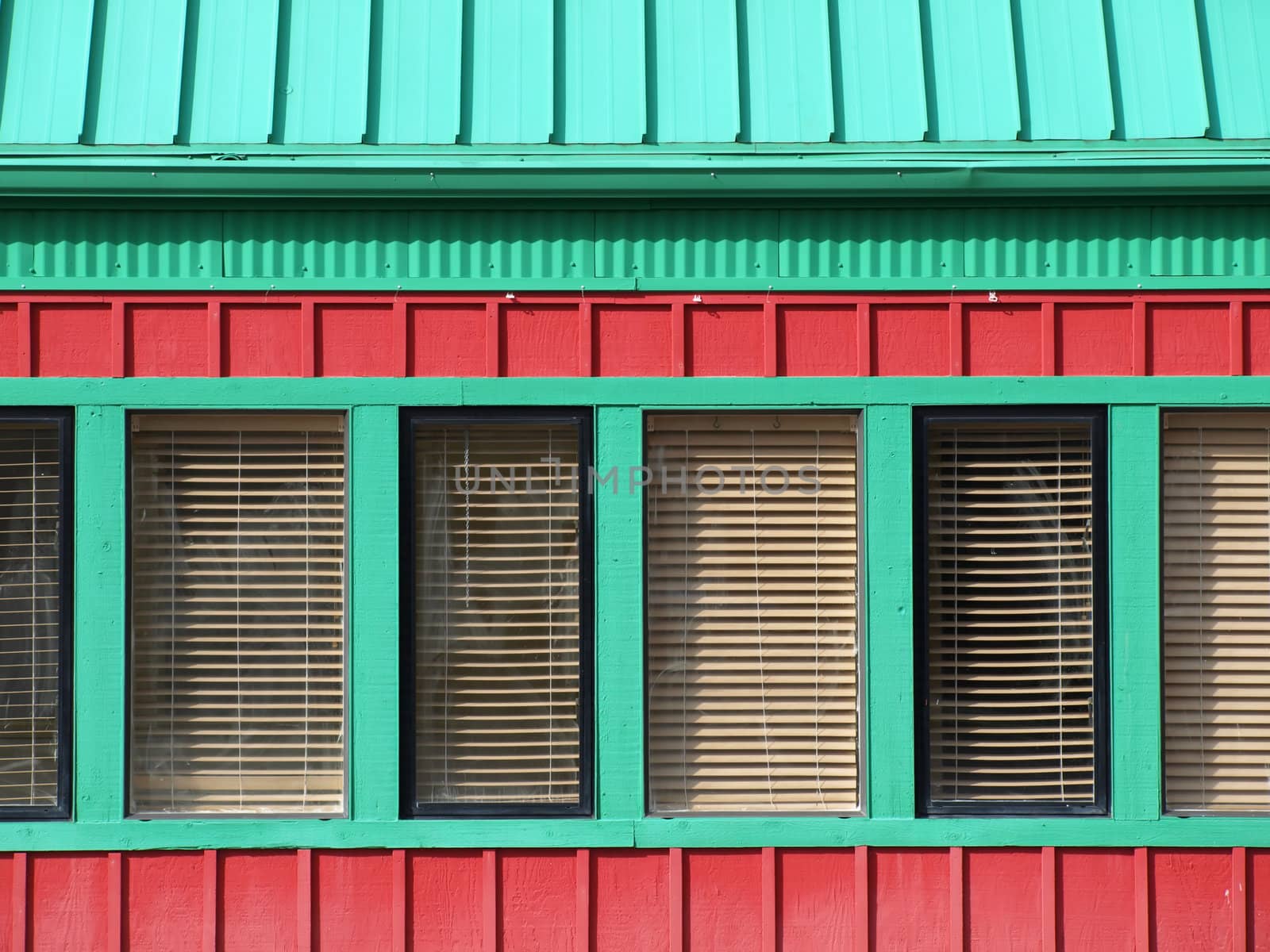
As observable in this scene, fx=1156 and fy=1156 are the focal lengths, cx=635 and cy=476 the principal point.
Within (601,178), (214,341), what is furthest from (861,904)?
(214,341)

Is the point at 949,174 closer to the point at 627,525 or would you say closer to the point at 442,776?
the point at 627,525

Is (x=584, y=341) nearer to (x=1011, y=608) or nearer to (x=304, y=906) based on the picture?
(x=1011, y=608)

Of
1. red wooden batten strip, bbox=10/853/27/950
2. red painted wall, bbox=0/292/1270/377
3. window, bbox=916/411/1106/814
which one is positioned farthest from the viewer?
window, bbox=916/411/1106/814

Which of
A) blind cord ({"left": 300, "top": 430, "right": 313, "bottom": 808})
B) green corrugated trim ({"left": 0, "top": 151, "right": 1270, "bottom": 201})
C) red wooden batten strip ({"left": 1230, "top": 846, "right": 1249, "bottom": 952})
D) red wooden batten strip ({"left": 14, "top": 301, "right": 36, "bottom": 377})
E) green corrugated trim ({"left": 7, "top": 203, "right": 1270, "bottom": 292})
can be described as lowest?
red wooden batten strip ({"left": 1230, "top": 846, "right": 1249, "bottom": 952})

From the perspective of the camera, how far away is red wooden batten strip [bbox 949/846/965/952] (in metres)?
5.38

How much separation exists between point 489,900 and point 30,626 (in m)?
2.52

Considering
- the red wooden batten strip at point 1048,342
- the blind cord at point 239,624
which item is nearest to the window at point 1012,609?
the red wooden batten strip at point 1048,342

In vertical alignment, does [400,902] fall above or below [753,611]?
below

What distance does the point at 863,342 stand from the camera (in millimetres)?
5449

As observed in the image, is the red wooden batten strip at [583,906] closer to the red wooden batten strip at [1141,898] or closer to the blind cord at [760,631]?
the blind cord at [760,631]

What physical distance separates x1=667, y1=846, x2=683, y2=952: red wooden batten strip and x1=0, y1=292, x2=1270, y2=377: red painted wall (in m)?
2.26

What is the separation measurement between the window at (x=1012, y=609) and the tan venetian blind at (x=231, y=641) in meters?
2.86

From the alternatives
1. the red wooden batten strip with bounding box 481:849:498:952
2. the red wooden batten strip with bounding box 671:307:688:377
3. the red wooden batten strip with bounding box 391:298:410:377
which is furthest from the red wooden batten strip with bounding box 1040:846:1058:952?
the red wooden batten strip with bounding box 391:298:410:377

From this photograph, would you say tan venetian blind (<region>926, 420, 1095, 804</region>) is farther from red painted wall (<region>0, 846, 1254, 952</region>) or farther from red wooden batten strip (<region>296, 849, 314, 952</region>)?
red wooden batten strip (<region>296, 849, 314, 952</region>)
